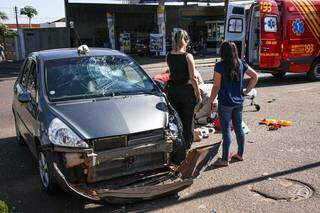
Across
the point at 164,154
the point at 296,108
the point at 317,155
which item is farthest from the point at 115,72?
the point at 296,108

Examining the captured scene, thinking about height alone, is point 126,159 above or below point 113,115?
below

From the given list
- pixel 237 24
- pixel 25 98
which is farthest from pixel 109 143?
pixel 237 24

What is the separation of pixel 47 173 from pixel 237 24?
1104 centimetres

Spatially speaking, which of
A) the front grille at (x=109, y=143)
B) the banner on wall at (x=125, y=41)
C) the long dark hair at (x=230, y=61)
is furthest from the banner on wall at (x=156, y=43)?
the front grille at (x=109, y=143)

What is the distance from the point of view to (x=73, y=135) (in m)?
4.59

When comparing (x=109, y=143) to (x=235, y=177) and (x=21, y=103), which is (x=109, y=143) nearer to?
(x=235, y=177)

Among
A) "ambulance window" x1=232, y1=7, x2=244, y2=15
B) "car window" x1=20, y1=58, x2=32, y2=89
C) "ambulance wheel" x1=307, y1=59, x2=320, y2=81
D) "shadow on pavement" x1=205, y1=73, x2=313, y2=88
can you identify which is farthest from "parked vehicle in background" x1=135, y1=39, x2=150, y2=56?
"car window" x1=20, y1=58, x2=32, y2=89

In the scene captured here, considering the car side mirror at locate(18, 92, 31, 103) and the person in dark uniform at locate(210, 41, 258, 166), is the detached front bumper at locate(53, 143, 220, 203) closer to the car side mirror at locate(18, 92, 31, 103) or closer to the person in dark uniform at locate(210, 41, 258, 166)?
the person in dark uniform at locate(210, 41, 258, 166)

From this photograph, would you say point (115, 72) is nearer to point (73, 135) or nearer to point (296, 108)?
point (73, 135)

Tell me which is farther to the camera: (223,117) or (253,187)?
(223,117)

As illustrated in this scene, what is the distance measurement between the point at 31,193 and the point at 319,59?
39.0ft

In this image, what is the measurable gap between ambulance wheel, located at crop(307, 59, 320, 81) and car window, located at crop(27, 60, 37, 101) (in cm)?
1062

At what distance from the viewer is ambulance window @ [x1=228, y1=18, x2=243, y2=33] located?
14805 mm

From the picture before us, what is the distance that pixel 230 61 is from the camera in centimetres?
564
